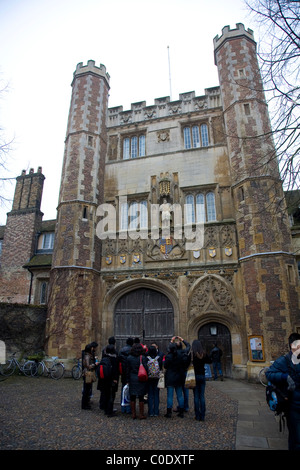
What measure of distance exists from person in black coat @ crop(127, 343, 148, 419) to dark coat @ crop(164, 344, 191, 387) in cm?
49

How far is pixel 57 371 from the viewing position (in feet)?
39.4

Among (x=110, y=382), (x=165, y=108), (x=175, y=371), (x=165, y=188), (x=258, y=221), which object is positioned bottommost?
(x=110, y=382)

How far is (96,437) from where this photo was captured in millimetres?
4863

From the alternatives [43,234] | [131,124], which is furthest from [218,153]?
[43,234]

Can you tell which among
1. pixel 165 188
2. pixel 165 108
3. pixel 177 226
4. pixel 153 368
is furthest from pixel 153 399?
pixel 165 108

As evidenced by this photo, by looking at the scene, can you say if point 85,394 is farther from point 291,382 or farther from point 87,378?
point 291,382

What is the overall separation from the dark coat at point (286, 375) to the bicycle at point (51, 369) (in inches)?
398

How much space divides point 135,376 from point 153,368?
16.5 inches

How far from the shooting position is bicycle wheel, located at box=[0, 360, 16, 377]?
11.9 m

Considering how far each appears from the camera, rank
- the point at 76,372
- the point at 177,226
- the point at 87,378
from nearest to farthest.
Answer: the point at 87,378 → the point at 76,372 → the point at 177,226

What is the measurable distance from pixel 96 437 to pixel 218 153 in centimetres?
1345

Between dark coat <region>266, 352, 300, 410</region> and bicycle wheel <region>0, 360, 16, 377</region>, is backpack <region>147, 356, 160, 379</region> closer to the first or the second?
dark coat <region>266, 352, 300, 410</region>

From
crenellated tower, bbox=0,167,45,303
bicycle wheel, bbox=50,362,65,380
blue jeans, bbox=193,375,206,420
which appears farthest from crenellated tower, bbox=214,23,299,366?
crenellated tower, bbox=0,167,45,303
